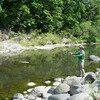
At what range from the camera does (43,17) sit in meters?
Result: 33.7

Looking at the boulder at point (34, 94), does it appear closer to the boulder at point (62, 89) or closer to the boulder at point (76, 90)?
the boulder at point (62, 89)

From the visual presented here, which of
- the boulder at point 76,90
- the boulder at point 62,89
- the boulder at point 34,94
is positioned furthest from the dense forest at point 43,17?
the boulder at point 76,90

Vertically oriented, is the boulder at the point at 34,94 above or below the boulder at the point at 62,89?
below

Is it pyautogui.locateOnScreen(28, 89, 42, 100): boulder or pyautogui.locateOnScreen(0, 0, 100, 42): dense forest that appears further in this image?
pyautogui.locateOnScreen(0, 0, 100, 42): dense forest

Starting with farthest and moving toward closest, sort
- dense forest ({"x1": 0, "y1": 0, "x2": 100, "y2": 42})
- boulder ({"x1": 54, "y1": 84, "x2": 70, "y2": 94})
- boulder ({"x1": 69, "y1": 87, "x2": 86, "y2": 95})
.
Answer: dense forest ({"x1": 0, "y1": 0, "x2": 100, "y2": 42}) < boulder ({"x1": 54, "y1": 84, "x2": 70, "y2": 94}) < boulder ({"x1": 69, "y1": 87, "x2": 86, "y2": 95})

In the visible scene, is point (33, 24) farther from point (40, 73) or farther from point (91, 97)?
point (91, 97)

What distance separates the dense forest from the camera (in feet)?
95.7

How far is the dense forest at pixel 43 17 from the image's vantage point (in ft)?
95.7

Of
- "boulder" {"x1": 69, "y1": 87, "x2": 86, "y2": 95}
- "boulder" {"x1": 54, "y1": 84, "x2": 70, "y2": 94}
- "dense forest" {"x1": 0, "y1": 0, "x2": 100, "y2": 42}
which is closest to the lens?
"boulder" {"x1": 69, "y1": 87, "x2": 86, "y2": 95}

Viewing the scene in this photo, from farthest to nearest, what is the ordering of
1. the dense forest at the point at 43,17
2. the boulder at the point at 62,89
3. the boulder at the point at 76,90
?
1. the dense forest at the point at 43,17
2. the boulder at the point at 62,89
3. the boulder at the point at 76,90

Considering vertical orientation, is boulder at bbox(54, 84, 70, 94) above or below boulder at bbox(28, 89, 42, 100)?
above

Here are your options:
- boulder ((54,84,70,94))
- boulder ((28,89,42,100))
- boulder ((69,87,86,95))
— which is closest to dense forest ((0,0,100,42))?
boulder ((28,89,42,100))

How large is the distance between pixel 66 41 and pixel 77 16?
10.1 metres

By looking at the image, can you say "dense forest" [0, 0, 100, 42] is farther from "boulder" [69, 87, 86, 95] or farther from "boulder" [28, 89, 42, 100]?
"boulder" [69, 87, 86, 95]
